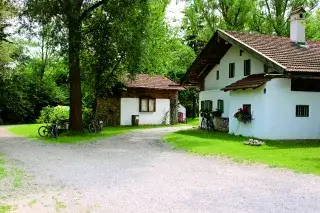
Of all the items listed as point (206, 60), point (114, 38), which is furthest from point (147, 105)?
point (114, 38)

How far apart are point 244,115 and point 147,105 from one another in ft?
43.7

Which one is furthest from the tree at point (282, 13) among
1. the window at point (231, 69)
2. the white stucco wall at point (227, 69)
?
the window at point (231, 69)

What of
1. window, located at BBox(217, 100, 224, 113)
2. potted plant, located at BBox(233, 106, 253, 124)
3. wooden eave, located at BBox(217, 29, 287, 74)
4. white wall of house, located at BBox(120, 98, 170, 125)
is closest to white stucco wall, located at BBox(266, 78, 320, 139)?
wooden eave, located at BBox(217, 29, 287, 74)

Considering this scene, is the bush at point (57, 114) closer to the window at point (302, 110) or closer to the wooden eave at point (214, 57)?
the wooden eave at point (214, 57)

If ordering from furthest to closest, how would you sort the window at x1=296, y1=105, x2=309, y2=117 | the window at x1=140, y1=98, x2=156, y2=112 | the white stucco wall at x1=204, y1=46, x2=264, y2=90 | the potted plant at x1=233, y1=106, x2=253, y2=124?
the window at x1=140, y1=98, x2=156, y2=112
the white stucco wall at x1=204, y1=46, x2=264, y2=90
the potted plant at x1=233, y1=106, x2=253, y2=124
the window at x1=296, y1=105, x2=309, y2=117

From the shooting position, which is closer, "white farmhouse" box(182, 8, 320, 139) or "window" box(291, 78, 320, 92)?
"white farmhouse" box(182, 8, 320, 139)

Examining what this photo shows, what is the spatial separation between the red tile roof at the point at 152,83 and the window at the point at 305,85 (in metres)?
12.6

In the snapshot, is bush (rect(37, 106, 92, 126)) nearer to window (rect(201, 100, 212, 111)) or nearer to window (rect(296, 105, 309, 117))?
window (rect(201, 100, 212, 111))

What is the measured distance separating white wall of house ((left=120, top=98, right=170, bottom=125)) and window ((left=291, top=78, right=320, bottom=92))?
15.2 meters

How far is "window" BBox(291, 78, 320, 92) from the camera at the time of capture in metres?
18.8

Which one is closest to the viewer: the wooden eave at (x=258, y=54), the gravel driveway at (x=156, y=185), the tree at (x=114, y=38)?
the gravel driveway at (x=156, y=185)

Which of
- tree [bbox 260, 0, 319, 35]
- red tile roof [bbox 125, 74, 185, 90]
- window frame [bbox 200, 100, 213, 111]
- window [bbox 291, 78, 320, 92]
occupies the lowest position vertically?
window frame [bbox 200, 100, 213, 111]

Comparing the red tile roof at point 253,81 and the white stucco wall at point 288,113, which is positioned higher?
the red tile roof at point 253,81

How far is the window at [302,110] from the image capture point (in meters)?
19.0
